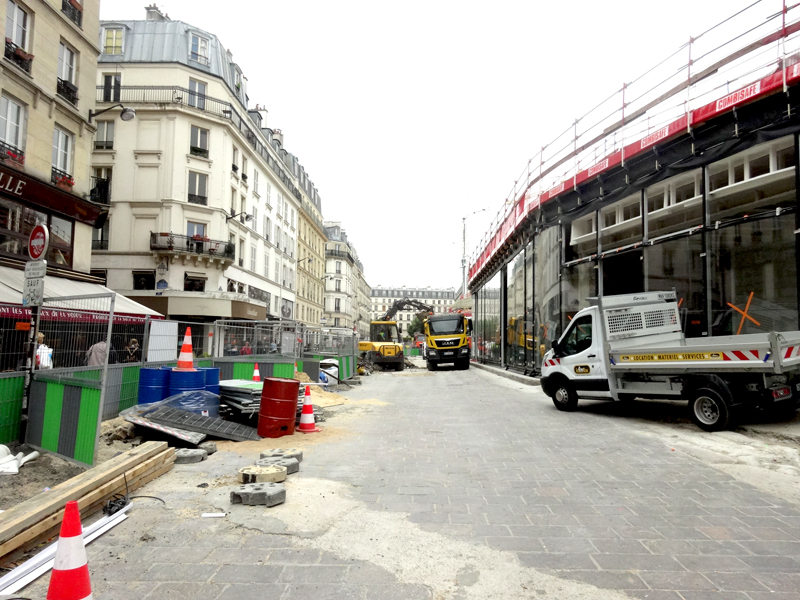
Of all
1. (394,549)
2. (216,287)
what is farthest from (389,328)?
(394,549)

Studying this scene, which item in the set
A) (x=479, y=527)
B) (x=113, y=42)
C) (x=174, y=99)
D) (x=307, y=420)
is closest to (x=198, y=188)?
(x=174, y=99)

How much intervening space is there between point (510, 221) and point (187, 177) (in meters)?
19.6

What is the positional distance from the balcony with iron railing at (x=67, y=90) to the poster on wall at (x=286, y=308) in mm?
28006

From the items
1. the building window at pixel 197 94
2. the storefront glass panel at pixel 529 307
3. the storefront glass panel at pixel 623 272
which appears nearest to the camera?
the storefront glass panel at pixel 623 272

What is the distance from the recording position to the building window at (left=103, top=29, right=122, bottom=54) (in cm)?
3221

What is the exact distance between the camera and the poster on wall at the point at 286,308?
44.8m

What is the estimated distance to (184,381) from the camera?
27.1ft

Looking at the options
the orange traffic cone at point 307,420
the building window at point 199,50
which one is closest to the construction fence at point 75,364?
the orange traffic cone at point 307,420

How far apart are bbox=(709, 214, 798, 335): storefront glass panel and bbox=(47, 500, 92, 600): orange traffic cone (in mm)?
10979

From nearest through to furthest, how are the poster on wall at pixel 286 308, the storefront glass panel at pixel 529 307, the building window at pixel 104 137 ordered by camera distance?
1. the storefront glass panel at pixel 529 307
2. the building window at pixel 104 137
3. the poster on wall at pixel 286 308

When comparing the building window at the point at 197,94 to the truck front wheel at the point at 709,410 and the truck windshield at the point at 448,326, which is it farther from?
the truck front wheel at the point at 709,410

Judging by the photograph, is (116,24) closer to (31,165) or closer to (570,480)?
(31,165)

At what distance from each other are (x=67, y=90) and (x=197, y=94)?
14798mm

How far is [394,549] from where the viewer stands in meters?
3.82
